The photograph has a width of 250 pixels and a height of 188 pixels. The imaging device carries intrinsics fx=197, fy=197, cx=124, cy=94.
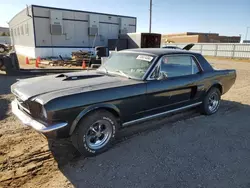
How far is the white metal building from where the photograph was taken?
63.0 ft

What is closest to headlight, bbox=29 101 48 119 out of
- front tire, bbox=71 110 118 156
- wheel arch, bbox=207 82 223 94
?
front tire, bbox=71 110 118 156

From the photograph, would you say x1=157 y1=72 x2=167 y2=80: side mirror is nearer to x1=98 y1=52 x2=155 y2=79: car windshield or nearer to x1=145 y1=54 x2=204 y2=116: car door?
x1=145 y1=54 x2=204 y2=116: car door

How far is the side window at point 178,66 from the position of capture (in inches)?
153

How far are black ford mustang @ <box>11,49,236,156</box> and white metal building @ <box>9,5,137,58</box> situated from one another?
16.5 m

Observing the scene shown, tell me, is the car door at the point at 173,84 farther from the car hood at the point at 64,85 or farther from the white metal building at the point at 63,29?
the white metal building at the point at 63,29

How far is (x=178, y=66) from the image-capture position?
13.7 feet

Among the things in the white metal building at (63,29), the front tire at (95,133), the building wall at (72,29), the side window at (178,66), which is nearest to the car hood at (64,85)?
the front tire at (95,133)

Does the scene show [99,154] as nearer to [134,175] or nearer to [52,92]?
[134,175]

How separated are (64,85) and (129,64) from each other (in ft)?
4.57

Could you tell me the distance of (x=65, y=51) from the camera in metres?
21.0

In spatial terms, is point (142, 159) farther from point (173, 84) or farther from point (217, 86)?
point (217, 86)

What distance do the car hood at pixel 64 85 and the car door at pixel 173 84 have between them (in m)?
0.46

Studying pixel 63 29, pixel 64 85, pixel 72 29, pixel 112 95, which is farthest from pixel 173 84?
pixel 72 29

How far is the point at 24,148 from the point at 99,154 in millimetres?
1274
